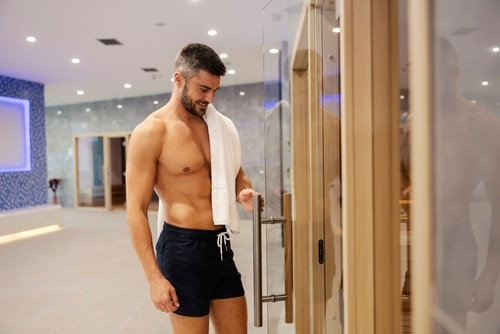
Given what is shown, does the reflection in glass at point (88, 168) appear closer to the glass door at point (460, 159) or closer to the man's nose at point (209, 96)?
the man's nose at point (209, 96)

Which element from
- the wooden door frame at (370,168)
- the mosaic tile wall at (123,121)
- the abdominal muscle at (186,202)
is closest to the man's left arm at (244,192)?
the abdominal muscle at (186,202)

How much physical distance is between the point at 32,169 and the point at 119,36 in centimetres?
383

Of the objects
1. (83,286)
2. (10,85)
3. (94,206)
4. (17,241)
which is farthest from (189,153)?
(94,206)

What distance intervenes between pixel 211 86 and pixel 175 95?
0.54 ft

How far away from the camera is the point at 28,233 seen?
6.09 meters

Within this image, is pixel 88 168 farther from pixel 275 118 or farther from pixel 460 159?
pixel 460 159

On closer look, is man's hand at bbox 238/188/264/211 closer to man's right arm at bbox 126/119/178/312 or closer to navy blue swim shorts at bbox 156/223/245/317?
navy blue swim shorts at bbox 156/223/245/317

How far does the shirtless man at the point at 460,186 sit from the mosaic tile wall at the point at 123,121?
6.70m

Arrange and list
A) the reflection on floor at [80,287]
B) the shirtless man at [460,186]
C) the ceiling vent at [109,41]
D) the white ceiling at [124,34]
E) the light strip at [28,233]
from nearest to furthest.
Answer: the shirtless man at [460,186], the reflection on floor at [80,287], the white ceiling at [124,34], the ceiling vent at [109,41], the light strip at [28,233]

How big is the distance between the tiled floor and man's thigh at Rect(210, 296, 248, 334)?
1.27 metres

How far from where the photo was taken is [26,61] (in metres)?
5.58

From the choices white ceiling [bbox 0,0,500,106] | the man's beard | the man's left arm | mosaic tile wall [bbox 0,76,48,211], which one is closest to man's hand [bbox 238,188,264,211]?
the man's left arm

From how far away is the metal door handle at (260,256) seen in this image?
1.23 meters

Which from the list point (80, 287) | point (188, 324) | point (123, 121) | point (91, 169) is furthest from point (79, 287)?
point (91, 169)
